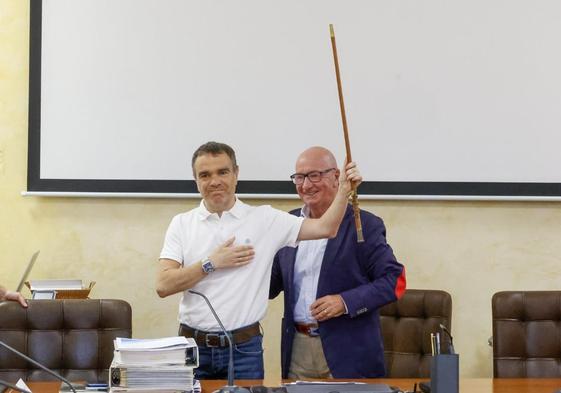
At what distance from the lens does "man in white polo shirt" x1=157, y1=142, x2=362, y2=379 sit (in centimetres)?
295

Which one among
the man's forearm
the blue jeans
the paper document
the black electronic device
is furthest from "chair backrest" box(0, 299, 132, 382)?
the black electronic device

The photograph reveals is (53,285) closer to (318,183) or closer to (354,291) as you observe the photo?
(318,183)

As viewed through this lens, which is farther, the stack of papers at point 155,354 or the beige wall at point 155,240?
the beige wall at point 155,240

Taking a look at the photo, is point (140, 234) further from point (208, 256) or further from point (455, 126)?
point (455, 126)

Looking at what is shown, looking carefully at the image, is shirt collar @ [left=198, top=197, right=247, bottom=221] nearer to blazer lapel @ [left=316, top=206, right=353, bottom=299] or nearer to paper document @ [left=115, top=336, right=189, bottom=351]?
blazer lapel @ [left=316, top=206, right=353, bottom=299]

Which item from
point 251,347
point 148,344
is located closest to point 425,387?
point 251,347

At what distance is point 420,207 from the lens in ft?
13.4

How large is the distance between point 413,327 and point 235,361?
3.62 feet

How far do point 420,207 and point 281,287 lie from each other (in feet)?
3.10

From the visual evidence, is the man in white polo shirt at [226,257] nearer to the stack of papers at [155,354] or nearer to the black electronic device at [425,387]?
the stack of papers at [155,354]

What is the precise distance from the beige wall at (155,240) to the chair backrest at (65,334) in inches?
37.3

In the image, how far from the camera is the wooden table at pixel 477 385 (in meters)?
2.71

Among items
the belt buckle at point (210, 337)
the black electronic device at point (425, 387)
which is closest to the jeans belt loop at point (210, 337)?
the belt buckle at point (210, 337)

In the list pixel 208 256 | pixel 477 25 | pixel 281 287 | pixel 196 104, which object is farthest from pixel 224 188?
pixel 477 25
